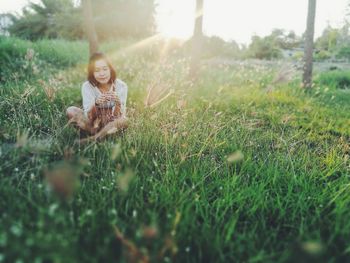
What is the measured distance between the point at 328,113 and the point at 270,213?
147 inches

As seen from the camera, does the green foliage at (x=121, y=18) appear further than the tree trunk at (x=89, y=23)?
Yes

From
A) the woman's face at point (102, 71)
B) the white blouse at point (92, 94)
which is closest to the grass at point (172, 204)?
the white blouse at point (92, 94)

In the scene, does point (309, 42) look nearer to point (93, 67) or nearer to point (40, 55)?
point (93, 67)

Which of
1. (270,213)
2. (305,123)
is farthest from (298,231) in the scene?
(305,123)

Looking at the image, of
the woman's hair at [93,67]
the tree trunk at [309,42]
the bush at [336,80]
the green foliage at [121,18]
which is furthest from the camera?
the green foliage at [121,18]

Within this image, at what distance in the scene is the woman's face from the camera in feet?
12.0

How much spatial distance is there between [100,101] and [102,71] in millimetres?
455

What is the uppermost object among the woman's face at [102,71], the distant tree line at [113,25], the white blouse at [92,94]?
the distant tree line at [113,25]

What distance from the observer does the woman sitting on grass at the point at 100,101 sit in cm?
341

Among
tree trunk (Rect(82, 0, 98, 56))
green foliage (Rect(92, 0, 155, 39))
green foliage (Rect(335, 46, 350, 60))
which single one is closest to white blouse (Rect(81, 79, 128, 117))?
tree trunk (Rect(82, 0, 98, 56))

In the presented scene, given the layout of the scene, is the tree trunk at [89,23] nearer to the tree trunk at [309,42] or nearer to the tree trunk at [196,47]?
the tree trunk at [196,47]

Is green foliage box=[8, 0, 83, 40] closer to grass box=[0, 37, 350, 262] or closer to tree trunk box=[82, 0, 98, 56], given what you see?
tree trunk box=[82, 0, 98, 56]

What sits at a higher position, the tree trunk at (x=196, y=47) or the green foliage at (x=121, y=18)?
the green foliage at (x=121, y=18)

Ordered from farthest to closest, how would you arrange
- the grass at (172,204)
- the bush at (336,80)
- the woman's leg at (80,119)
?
1. the bush at (336,80)
2. the woman's leg at (80,119)
3. the grass at (172,204)
